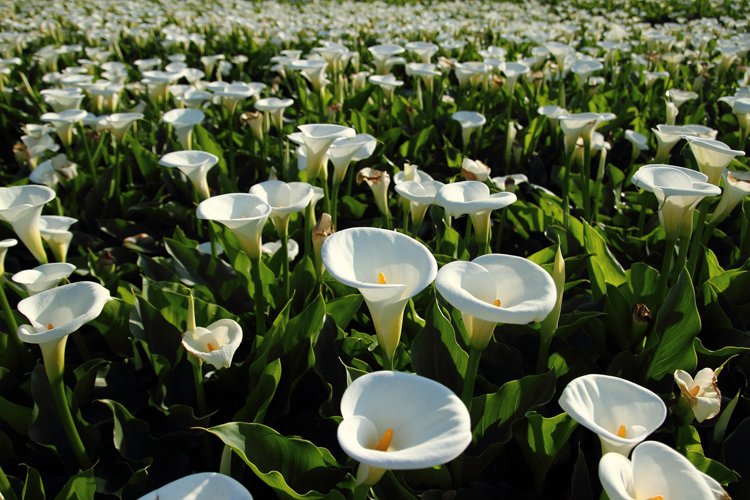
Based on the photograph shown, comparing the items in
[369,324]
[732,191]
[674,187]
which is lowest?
[369,324]

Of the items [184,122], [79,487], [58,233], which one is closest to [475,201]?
[79,487]

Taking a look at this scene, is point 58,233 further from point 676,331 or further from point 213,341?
point 676,331

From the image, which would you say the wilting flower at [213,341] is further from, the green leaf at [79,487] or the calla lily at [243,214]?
the green leaf at [79,487]

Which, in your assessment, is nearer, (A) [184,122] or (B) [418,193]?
(B) [418,193]

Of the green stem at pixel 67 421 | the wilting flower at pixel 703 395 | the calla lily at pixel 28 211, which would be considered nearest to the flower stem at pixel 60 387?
the green stem at pixel 67 421

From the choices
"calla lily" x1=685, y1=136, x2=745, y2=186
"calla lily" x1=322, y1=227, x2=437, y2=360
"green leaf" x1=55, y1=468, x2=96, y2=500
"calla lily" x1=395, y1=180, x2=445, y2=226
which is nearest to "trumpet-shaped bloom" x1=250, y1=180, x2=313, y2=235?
"calla lily" x1=395, y1=180, x2=445, y2=226

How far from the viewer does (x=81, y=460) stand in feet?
5.78

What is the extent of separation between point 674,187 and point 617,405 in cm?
96

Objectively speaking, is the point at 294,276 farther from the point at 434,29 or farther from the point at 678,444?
the point at 434,29

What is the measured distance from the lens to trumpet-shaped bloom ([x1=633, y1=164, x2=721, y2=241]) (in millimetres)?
1941

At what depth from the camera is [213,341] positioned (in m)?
1.78

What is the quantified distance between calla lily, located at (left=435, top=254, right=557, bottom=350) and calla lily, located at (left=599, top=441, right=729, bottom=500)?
0.36 meters

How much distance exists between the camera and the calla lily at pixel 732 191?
2.17m

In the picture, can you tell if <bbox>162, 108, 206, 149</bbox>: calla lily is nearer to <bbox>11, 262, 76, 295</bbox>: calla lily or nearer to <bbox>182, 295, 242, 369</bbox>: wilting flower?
<bbox>11, 262, 76, 295</bbox>: calla lily
